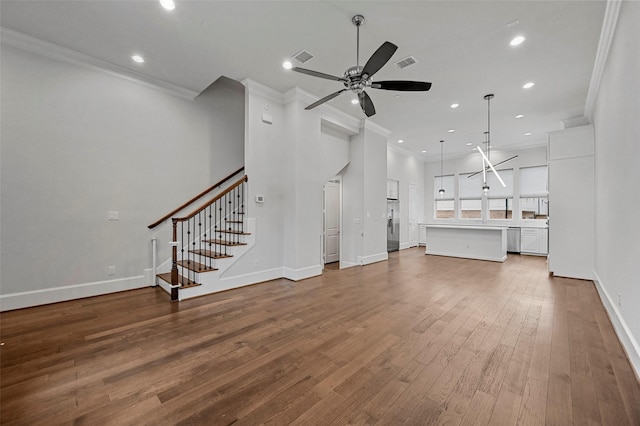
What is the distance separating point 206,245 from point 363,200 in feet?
12.1

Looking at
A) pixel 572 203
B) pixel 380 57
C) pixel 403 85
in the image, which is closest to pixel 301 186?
pixel 403 85

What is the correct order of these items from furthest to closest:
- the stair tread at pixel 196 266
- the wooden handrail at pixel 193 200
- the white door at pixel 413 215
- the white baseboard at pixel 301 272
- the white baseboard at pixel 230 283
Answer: the white door at pixel 413 215 < the white baseboard at pixel 301 272 < the wooden handrail at pixel 193 200 < the stair tread at pixel 196 266 < the white baseboard at pixel 230 283

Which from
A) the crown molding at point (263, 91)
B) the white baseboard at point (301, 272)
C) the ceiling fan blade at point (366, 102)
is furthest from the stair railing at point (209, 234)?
the ceiling fan blade at point (366, 102)

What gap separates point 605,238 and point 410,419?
13.3ft

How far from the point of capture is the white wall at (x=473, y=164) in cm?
830

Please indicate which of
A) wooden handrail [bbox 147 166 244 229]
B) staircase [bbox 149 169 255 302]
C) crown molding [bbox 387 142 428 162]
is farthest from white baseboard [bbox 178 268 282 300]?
crown molding [bbox 387 142 428 162]

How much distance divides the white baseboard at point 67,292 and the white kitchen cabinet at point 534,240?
10195 mm

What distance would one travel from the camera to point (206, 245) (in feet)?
16.6

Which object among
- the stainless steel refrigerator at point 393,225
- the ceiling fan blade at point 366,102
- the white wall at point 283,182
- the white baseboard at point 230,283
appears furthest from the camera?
the stainless steel refrigerator at point 393,225

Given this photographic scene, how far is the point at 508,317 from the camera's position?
3.17 m

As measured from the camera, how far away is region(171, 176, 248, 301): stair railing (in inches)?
167

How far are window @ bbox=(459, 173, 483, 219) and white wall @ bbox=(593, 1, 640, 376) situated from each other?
6.02 metres

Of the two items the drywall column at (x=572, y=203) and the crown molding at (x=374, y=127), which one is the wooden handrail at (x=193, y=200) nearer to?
the crown molding at (x=374, y=127)

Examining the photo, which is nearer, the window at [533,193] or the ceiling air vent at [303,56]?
the ceiling air vent at [303,56]
